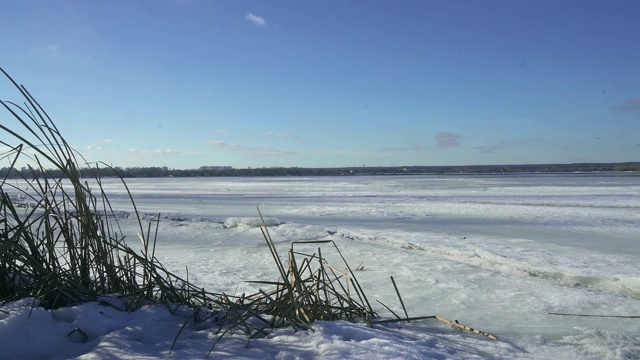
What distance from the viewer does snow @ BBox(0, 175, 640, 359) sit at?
161cm

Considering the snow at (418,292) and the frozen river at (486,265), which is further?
the frozen river at (486,265)

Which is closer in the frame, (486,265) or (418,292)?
(418,292)

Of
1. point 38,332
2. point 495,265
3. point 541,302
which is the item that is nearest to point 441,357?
point 38,332

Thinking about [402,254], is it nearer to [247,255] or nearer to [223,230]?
[247,255]

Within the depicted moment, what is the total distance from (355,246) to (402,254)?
79 cm

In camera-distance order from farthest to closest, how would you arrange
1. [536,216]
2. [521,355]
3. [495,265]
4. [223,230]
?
[536,216] → [223,230] → [495,265] → [521,355]

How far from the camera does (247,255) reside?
523 cm

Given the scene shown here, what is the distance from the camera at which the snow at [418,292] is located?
63.4 inches

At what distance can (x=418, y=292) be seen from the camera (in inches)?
140

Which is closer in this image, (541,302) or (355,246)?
(541,302)

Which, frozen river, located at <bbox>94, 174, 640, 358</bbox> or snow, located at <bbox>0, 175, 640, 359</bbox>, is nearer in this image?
snow, located at <bbox>0, 175, 640, 359</bbox>

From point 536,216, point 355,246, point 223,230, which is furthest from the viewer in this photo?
point 536,216

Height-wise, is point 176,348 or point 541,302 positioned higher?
point 176,348

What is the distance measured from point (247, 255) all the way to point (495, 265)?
2.69m
